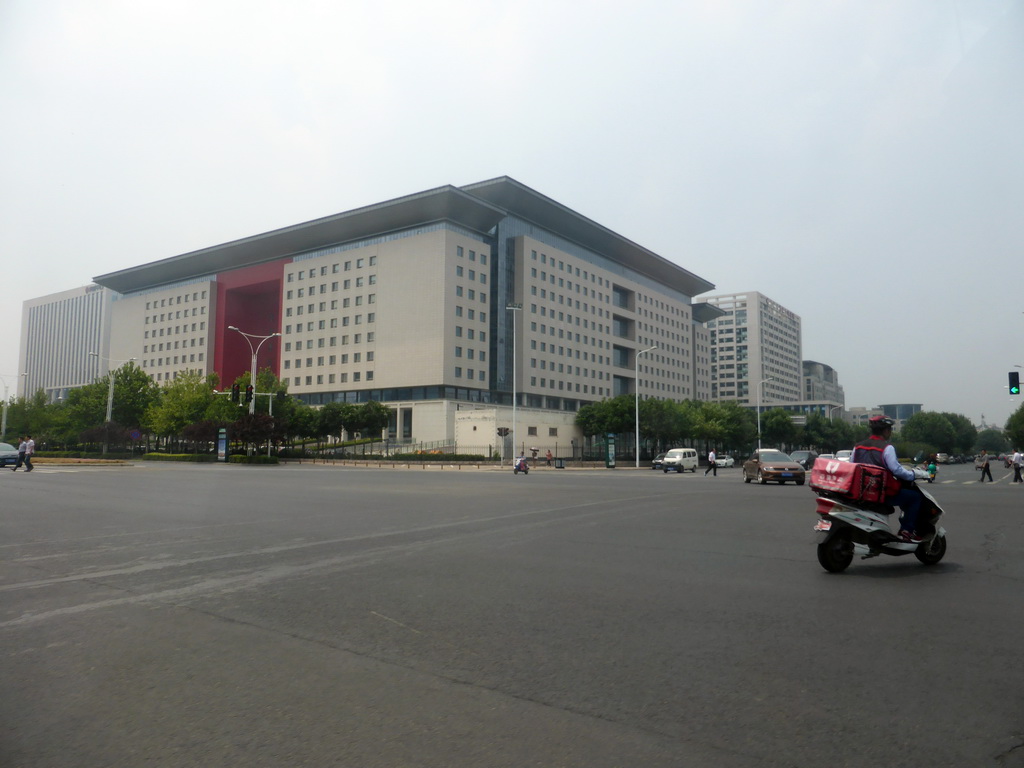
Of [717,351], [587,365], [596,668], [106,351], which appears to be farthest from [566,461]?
[717,351]

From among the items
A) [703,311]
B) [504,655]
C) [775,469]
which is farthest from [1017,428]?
[504,655]

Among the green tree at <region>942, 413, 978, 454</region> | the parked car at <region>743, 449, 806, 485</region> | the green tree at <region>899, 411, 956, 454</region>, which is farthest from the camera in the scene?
the green tree at <region>942, 413, 978, 454</region>

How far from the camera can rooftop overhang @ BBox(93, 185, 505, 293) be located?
267 ft

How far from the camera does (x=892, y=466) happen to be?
764cm

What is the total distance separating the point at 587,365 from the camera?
4013 inches

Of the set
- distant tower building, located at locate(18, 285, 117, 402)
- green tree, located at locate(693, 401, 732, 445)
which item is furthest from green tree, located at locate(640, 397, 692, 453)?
distant tower building, located at locate(18, 285, 117, 402)

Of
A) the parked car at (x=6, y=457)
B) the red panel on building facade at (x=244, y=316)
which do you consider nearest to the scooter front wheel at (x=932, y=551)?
the parked car at (x=6, y=457)

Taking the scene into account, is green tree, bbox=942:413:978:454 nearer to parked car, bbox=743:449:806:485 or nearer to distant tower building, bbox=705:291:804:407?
distant tower building, bbox=705:291:804:407

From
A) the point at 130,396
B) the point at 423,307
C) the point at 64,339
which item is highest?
the point at 64,339

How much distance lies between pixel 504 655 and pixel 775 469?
27.8 meters

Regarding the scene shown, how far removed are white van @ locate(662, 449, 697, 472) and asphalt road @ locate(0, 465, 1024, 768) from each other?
1683 inches

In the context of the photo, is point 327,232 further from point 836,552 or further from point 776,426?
point 836,552

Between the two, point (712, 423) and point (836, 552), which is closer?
point (836, 552)

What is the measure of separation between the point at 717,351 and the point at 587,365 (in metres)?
85.3
